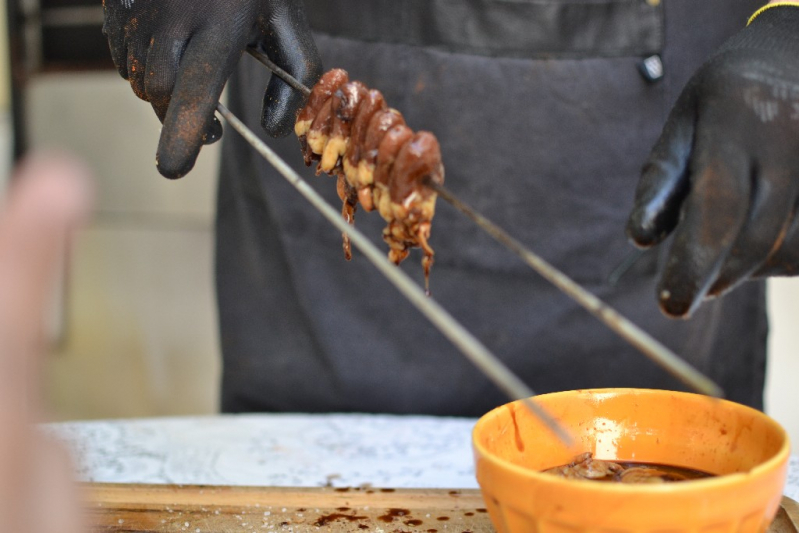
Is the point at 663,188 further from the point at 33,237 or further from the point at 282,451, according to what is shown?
the point at 282,451

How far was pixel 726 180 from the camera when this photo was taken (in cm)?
100

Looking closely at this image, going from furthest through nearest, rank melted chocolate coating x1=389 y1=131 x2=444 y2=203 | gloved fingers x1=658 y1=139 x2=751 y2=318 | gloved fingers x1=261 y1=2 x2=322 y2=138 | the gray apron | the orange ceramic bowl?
the gray apron
gloved fingers x1=261 y1=2 x2=322 y2=138
melted chocolate coating x1=389 y1=131 x2=444 y2=203
gloved fingers x1=658 y1=139 x2=751 y2=318
the orange ceramic bowl

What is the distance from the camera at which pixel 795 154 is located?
3.35 feet

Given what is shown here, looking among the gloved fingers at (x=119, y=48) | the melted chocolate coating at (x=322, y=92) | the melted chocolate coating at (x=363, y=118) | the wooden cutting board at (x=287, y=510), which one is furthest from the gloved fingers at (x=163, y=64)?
the wooden cutting board at (x=287, y=510)

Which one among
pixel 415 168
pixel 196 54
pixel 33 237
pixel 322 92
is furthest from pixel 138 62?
pixel 33 237

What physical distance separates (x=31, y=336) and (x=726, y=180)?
811 mm

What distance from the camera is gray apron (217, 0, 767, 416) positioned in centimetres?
192

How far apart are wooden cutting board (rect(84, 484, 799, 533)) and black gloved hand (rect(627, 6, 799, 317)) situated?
0.42 metres

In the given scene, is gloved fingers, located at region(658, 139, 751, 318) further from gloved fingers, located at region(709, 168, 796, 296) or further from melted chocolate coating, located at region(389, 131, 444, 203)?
melted chocolate coating, located at region(389, 131, 444, 203)

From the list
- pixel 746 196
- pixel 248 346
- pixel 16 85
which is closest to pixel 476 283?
pixel 248 346

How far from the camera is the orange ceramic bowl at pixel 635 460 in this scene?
32.5 inches

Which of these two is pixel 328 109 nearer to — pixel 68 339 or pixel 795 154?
pixel 795 154

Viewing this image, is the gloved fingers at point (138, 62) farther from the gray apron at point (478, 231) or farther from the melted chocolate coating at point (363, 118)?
the gray apron at point (478, 231)

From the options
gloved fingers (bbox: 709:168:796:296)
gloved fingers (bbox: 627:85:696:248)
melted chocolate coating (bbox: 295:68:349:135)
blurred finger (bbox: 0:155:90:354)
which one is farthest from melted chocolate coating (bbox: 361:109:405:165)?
blurred finger (bbox: 0:155:90:354)
